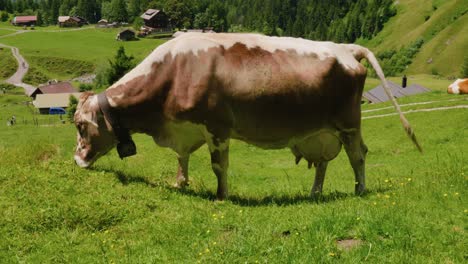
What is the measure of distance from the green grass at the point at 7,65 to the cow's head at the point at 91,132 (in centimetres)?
14125

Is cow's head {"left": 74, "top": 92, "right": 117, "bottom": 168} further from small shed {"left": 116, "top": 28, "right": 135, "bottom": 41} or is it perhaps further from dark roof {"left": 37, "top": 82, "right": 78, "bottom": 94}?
small shed {"left": 116, "top": 28, "right": 135, "bottom": 41}

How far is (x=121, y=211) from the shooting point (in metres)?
8.63

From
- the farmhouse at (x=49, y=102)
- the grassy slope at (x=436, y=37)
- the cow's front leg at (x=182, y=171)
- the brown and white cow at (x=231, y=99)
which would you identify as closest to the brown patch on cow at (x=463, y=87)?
the brown and white cow at (x=231, y=99)

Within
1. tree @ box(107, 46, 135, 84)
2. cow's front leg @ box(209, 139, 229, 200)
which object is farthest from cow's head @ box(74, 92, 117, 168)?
A: tree @ box(107, 46, 135, 84)

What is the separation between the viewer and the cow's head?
1076 centimetres

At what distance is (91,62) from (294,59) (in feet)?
492

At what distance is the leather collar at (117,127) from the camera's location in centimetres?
1056

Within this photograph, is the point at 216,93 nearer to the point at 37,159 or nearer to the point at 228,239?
the point at 228,239

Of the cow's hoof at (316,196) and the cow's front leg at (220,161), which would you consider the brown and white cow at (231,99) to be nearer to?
the cow's front leg at (220,161)

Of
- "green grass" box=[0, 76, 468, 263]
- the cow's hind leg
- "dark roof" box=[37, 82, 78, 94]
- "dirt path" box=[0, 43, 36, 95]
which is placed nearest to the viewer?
"green grass" box=[0, 76, 468, 263]

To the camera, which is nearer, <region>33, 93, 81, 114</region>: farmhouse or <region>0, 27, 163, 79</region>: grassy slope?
<region>33, 93, 81, 114</region>: farmhouse

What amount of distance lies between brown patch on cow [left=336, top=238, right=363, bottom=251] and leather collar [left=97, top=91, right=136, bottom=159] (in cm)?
575

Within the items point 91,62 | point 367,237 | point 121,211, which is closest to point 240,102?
point 121,211

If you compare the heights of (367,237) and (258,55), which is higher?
(258,55)
